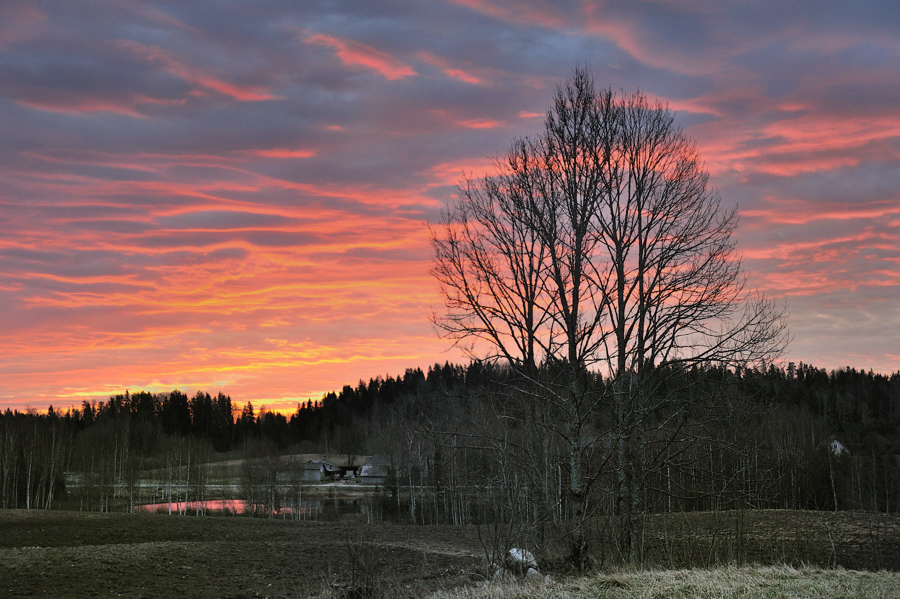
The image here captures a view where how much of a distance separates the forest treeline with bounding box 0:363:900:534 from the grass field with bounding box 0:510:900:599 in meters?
1.47

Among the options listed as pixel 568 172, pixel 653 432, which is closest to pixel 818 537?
pixel 653 432

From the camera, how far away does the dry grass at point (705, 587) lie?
750 centimetres

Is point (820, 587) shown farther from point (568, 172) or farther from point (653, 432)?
point (568, 172)

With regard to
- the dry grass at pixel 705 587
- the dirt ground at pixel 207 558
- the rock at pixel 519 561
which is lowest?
the dirt ground at pixel 207 558

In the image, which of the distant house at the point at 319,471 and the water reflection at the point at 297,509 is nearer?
the water reflection at the point at 297,509

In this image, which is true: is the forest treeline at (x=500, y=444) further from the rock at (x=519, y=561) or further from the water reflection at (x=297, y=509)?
the water reflection at (x=297, y=509)

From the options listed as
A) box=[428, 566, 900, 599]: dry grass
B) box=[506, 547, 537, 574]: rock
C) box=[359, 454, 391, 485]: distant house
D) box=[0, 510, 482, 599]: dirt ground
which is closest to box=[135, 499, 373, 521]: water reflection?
box=[359, 454, 391, 485]: distant house

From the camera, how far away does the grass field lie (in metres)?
8.40

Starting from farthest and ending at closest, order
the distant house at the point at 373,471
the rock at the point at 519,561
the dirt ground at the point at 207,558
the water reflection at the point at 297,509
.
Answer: the distant house at the point at 373,471
the water reflection at the point at 297,509
the dirt ground at the point at 207,558
the rock at the point at 519,561

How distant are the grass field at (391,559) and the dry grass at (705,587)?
0.09ft

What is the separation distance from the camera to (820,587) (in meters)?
7.91

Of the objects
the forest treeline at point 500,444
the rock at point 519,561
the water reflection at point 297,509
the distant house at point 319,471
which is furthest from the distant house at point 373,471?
the rock at point 519,561

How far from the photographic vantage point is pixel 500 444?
Answer: 445 inches

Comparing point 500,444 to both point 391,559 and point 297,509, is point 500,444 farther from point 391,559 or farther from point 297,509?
→ point 297,509
